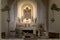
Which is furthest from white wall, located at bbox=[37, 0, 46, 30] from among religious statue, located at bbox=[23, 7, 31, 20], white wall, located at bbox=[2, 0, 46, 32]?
religious statue, located at bbox=[23, 7, 31, 20]

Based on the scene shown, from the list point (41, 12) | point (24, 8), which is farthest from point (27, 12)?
point (41, 12)

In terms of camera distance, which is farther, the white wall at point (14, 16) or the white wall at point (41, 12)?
the white wall at point (41, 12)

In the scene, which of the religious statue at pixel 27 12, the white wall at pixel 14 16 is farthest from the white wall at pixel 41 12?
the religious statue at pixel 27 12

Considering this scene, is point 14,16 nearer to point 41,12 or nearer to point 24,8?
point 24,8

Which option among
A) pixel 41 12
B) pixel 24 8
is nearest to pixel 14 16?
pixel 24 8

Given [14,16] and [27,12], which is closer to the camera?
[14,16]

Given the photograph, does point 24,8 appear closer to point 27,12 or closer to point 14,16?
point 27,12

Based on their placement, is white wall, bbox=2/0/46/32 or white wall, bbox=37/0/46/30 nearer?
white wall, bbox=2/0/46/32

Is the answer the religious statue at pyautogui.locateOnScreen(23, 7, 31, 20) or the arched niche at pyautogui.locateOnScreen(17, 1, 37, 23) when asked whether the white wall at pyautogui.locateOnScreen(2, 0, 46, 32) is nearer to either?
the arched niche at pyautogui.locateOnScreen(17, 1, 37, 23)

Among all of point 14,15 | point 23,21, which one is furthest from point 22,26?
point 14,15

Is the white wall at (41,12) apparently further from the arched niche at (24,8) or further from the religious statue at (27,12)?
the religious statue at (27,12)

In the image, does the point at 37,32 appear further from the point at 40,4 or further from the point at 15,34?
the point at 40,4

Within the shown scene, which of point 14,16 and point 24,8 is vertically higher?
point 24,8

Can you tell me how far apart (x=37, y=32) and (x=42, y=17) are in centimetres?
37
